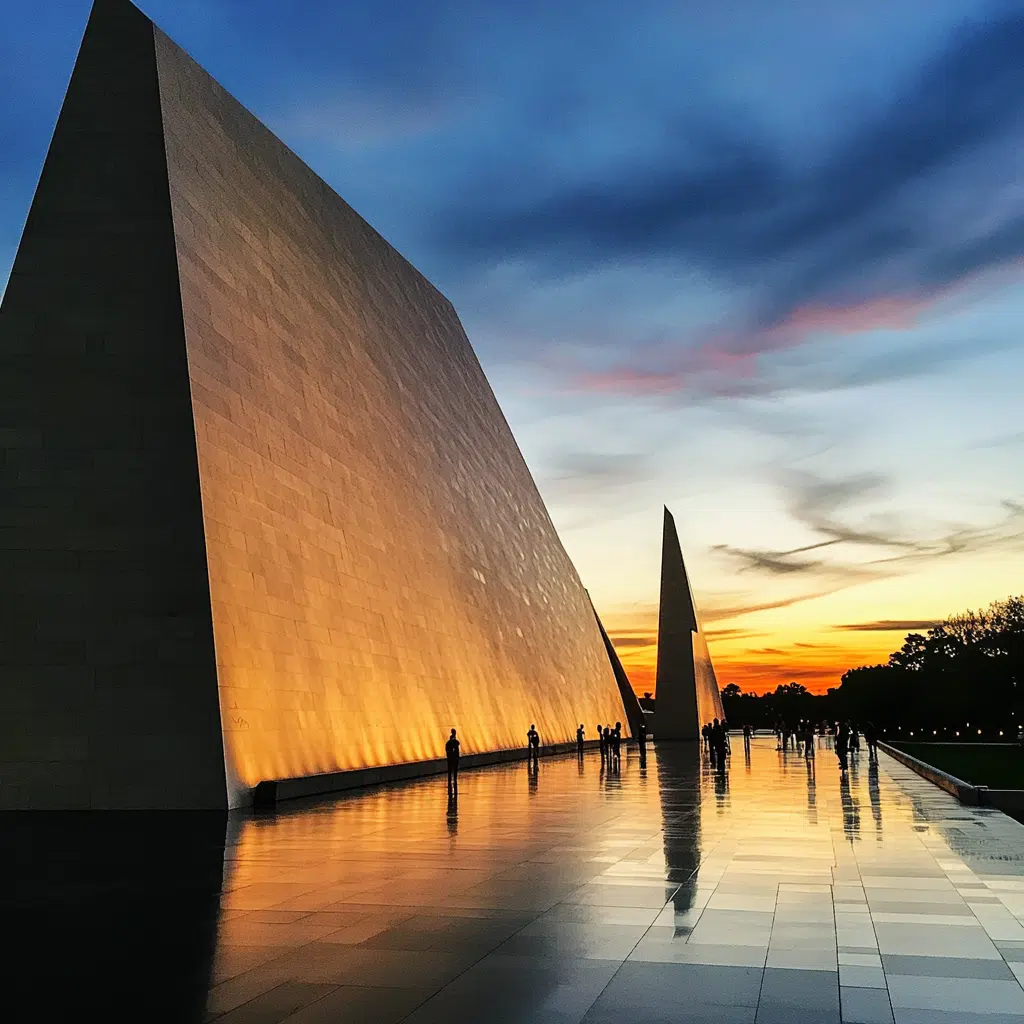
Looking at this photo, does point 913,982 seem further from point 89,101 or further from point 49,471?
point 89,101

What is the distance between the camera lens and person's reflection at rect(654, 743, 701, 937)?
732cm

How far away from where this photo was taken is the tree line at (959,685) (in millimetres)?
69062

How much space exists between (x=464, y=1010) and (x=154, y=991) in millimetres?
1459

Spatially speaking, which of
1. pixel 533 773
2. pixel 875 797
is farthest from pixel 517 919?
pixel 533 773

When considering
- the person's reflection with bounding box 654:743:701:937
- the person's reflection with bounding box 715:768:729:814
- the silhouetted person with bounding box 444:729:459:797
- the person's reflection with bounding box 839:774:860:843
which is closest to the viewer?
the person's reflection with bounding box 654:743:701:937

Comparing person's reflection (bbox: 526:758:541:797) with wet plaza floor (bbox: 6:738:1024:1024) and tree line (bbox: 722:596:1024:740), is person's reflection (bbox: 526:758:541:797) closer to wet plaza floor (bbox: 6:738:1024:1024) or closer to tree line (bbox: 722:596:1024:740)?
wet plaza floor (bbox: 6:738:1024:1024)

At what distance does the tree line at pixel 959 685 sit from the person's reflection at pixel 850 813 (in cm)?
3487

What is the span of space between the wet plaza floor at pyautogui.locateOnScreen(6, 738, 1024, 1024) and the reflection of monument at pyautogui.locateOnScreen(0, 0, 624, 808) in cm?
203

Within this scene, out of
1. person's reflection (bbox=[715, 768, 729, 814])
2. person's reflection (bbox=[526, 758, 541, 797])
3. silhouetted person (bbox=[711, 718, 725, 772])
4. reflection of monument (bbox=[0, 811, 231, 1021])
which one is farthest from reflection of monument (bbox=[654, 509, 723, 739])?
reflection of monument (bbox=[0, 811, 231, 1021])

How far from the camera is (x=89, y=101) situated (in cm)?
1727

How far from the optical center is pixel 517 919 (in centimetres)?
657

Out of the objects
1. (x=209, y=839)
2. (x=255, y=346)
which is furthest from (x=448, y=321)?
(x=209, y=839)

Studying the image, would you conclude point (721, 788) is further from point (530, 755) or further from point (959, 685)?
point (959, 685)

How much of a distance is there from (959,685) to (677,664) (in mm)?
33215
